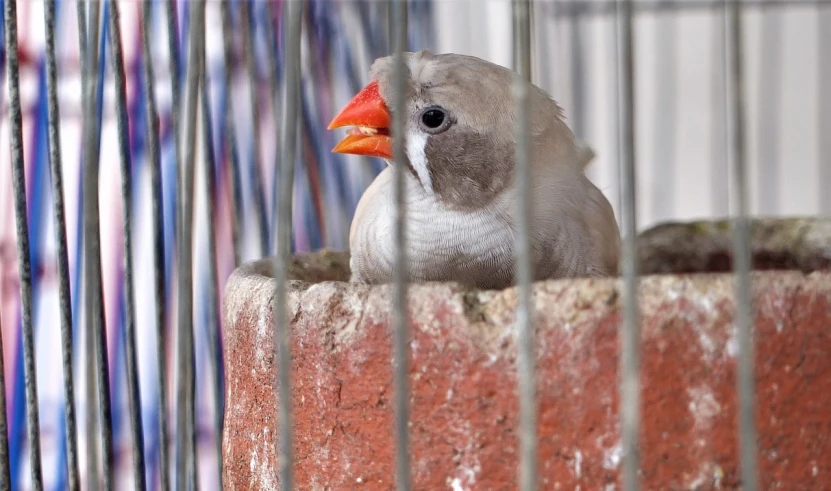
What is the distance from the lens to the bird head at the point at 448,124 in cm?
105

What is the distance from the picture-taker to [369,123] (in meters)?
1.05

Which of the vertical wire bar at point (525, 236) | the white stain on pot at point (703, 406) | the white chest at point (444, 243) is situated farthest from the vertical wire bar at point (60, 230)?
the white stain on pot at point (703, 406)

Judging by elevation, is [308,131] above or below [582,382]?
above

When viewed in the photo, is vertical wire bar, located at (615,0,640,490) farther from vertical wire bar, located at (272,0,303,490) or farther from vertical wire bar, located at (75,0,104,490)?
vertical wire bar, located at (75,0,104,490)

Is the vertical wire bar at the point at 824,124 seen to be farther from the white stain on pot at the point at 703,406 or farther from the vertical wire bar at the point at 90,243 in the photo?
the vertical wire bar at the point at 90,243

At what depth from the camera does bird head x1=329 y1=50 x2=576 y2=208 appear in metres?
1.05

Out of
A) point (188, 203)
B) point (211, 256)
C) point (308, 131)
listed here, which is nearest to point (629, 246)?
point (188, 203)

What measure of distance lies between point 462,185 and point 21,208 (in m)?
0.51

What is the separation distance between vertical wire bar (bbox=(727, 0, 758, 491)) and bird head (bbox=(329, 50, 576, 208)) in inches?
17.3

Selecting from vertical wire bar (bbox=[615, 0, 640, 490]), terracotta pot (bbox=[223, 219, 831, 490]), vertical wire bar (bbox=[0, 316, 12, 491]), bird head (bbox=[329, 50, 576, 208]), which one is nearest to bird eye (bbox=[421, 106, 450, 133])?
bird head (bbox=[329, 50, 576, 208])

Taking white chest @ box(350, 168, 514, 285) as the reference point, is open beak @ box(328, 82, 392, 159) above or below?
above

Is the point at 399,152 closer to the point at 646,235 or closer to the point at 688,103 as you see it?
the point at 646,235

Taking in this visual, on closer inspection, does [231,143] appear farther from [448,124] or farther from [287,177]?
[287,177]

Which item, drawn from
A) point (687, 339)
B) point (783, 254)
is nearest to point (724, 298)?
point (687, 339)
